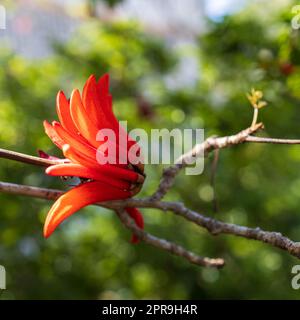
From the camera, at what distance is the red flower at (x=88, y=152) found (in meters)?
0.82

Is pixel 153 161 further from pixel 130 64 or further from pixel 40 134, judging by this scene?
pixel 130 64

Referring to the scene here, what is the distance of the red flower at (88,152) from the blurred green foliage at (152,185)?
3.98 feet

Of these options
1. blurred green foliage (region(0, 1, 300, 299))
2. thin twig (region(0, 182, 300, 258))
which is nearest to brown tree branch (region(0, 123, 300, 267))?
thin twig (region(0, 182, 300, 258))

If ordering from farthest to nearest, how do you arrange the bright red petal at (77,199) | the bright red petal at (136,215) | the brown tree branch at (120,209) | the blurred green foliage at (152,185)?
the blurred green foliage at (152,185), the bright red petal at (136,215), the brown tree branch at (120,209), the bright red petal at (77,199)

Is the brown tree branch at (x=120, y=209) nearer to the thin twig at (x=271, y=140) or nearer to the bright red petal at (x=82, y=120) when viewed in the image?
the bright red petal at (x=82, y=120)

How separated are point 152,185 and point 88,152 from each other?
69.7 inches

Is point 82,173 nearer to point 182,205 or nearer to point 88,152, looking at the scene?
point 88,152

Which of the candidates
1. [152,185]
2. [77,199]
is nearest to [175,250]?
[77,199]

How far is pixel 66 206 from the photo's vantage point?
0.81m

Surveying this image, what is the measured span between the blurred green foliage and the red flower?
1.21 m

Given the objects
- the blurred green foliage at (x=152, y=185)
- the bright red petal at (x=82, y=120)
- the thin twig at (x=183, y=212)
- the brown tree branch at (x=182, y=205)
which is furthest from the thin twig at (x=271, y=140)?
the blurred green foliage at (x=152, y=185)

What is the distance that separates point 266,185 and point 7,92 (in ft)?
4.35

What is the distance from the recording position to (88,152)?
85cm
